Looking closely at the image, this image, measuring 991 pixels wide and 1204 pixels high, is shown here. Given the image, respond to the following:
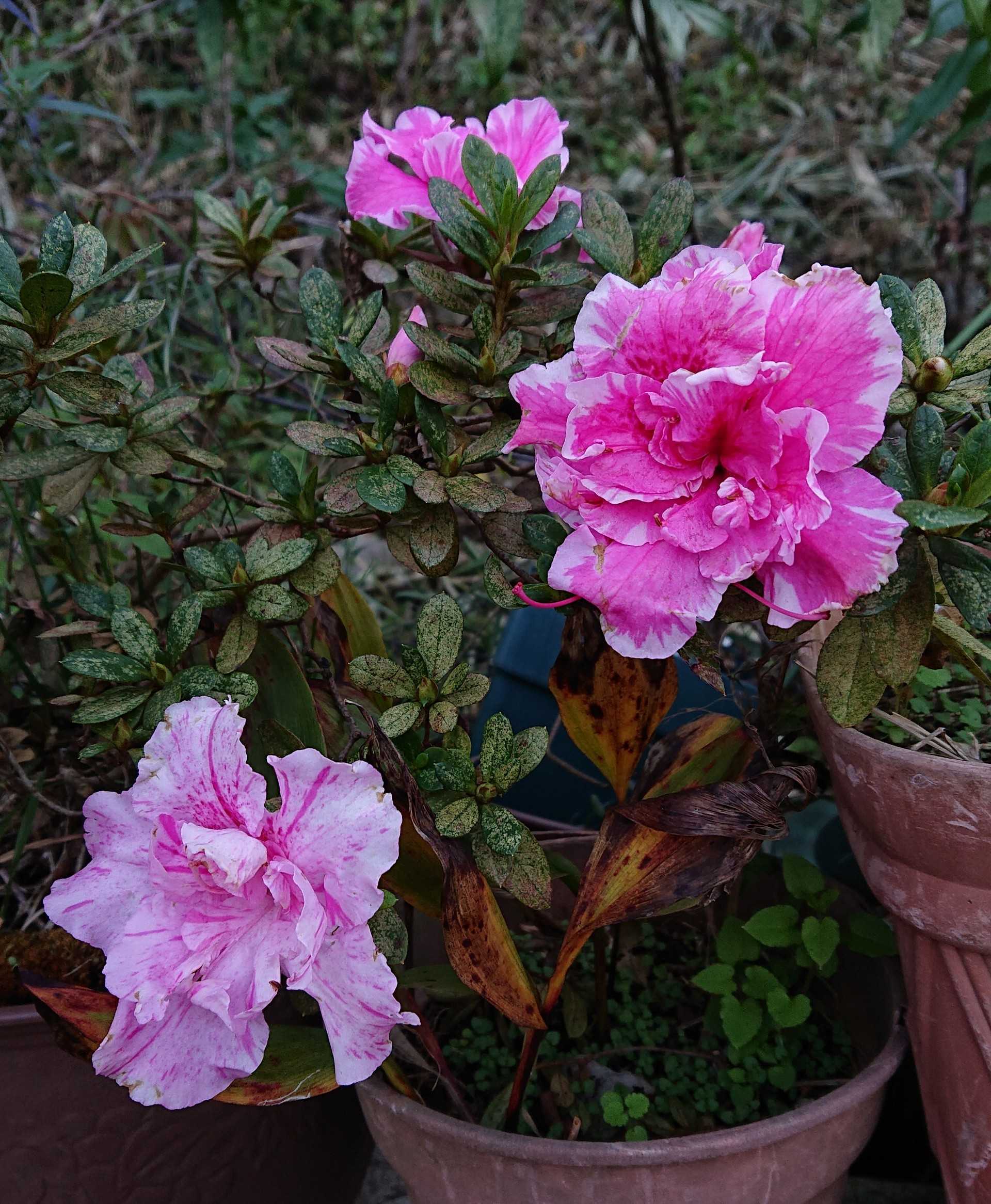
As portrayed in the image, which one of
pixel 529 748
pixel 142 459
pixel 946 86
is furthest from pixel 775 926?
pixel 946 86

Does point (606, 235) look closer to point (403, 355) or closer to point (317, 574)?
point (403, 355)

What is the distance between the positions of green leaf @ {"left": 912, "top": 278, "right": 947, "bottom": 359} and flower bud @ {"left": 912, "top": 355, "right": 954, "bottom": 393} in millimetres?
17

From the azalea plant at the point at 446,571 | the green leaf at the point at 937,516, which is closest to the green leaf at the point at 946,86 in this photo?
the azalea plant at the point at 446,571

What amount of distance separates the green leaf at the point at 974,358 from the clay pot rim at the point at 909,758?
223mm

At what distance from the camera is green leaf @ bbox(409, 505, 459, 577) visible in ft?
2.32

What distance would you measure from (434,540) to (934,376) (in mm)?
334

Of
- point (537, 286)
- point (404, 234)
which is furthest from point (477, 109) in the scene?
point (537, 286)

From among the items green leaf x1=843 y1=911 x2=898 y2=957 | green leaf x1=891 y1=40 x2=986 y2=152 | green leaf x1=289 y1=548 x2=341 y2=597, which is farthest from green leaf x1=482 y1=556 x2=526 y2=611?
green leaf x1=891 y1=40 x2=986 y2=152

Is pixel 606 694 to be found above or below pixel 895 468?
below

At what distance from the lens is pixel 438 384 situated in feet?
2.36

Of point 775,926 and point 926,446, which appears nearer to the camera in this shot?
point 926,446

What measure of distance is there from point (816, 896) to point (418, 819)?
16.2 inches

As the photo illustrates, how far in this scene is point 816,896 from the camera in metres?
0.90

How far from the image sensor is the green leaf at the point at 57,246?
687 mm
